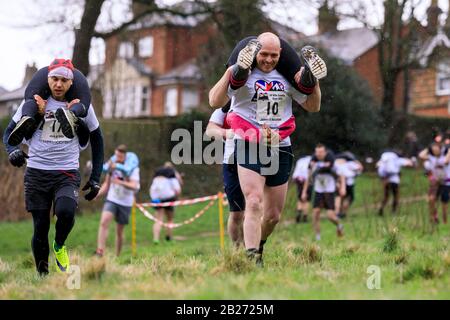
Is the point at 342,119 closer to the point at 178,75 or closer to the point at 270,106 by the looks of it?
the point at 270,106

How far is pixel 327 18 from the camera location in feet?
77.5

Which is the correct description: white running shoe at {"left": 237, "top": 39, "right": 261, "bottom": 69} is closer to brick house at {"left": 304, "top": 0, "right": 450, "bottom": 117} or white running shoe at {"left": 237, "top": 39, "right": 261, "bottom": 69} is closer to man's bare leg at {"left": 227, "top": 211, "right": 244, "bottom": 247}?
man's bare leg at {"left": 227, "top": 211, "right": 244, "bottom": 247}

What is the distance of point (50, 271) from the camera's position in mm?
7477

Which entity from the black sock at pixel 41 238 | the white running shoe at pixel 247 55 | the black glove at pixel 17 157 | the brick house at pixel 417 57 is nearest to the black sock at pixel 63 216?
the black sock at pixel 41 238

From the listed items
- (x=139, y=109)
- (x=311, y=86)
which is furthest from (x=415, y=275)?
(x=139, y=109)

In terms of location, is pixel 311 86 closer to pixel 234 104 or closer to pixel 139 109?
pixel 234 104

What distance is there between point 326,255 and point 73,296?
11.8ft

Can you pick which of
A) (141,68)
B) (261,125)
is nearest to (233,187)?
(261,125)

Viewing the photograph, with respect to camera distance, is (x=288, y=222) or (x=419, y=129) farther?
(x=419, y=129)

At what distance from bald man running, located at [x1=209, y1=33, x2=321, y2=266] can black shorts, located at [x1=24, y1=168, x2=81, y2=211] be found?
1.55m

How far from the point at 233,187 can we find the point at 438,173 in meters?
11.6

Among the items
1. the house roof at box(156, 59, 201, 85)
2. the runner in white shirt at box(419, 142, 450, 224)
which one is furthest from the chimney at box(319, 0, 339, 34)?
the house roof at box(156, 59, 201, 85)

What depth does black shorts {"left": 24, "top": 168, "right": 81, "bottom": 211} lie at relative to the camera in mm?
7153
